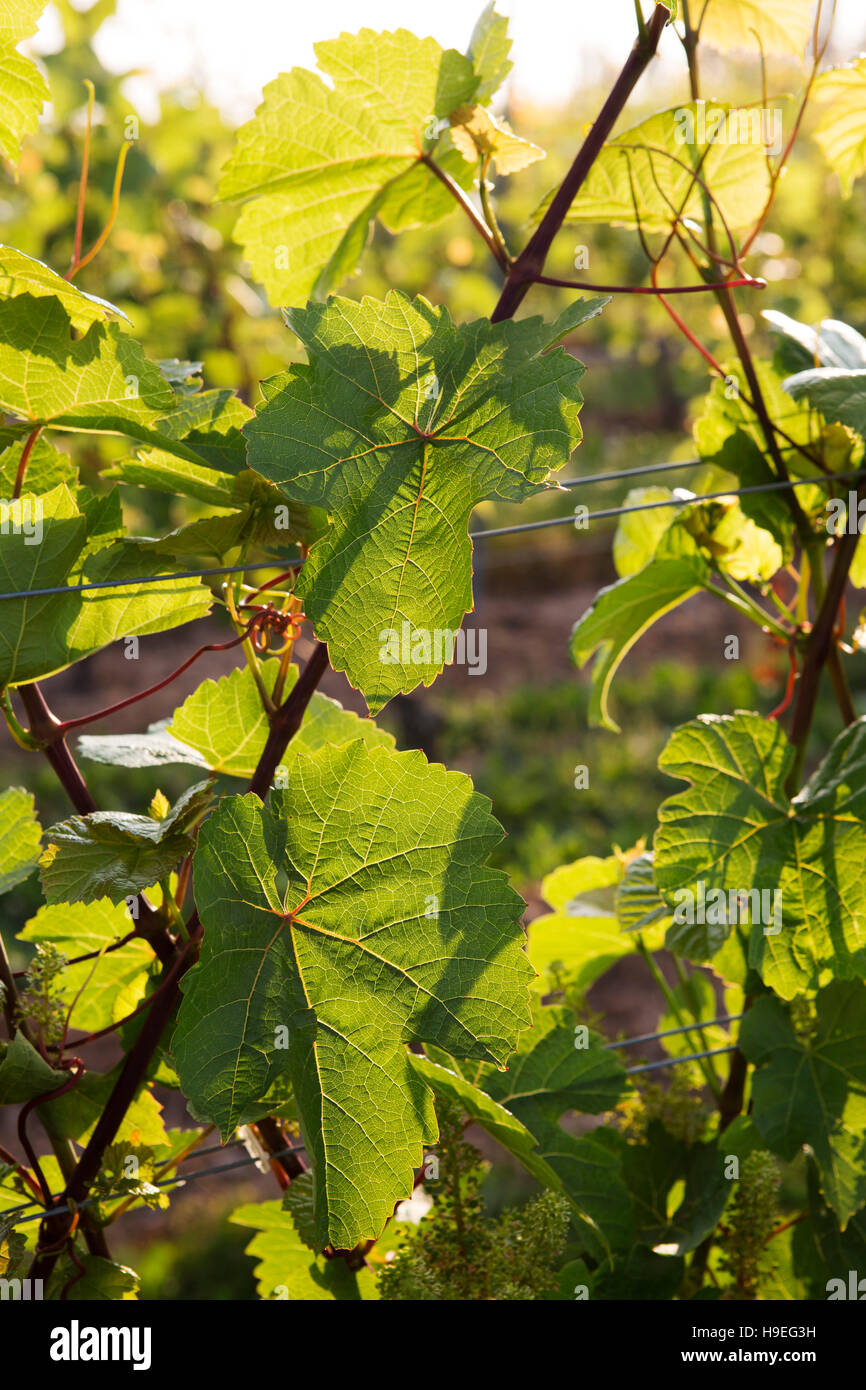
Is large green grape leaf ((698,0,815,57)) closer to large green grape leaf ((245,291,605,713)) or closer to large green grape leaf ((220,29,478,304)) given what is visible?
large green grape leaf ((220,29,478,304))

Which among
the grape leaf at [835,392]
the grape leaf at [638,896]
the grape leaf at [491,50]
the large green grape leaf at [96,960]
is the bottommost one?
the large green grape leaf at [96,960]

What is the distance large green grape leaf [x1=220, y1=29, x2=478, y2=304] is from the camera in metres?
1.07

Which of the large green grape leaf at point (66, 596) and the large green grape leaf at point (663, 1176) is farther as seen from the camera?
the large green grape leaf at point (663, 1176)

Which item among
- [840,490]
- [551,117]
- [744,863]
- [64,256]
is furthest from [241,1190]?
[551,117]

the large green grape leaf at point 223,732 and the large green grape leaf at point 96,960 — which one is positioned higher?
the large green grape leaf at point 223,732

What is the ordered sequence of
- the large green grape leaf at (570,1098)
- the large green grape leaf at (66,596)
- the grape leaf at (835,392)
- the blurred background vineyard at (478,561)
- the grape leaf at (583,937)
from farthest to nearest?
the blurred background vineyard at (478,561) → the grape leaf at (583,937) → the large green grape leaf at (570,1098) → the grape leaf at (835,392) → the large green grape leaf at (66,596)

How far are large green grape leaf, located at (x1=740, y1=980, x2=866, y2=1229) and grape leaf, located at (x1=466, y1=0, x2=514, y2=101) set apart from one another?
948 mm

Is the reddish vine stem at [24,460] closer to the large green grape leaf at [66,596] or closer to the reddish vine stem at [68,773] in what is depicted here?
the large green grape leaf at [66,596]

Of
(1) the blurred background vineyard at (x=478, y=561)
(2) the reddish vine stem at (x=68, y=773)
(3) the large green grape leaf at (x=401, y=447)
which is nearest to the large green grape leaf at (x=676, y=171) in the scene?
(3) the large green grape leaf at (x=401, y=447)

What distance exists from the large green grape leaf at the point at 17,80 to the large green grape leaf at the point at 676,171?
45 cm

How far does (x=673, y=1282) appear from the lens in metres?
1.15

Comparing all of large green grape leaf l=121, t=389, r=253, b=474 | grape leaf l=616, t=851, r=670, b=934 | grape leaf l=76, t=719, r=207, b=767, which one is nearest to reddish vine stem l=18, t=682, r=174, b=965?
grape leaf l=76, t=719, r=207, b=767

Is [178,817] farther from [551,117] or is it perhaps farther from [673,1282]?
[551,117]

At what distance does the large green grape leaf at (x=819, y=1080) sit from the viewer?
1128 mm
